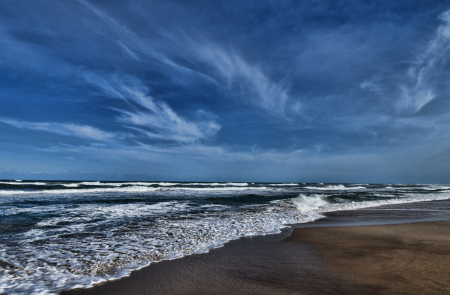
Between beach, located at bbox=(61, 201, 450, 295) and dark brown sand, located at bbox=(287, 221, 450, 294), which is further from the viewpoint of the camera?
dark brown sand, located at bbox=(287, 221, 450, 294)

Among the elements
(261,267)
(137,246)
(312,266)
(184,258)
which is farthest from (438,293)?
(137,246)

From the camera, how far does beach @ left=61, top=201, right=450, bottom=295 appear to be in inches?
129

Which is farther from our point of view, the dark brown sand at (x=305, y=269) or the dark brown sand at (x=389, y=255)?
the dark brown sand at (x=389, y=255)

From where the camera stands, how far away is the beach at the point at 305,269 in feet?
10.8

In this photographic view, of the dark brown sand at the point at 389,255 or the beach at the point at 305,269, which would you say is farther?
the dark brown sand at the point at 389,255

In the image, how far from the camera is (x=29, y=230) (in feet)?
22.7

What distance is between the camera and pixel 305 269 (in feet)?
13.3

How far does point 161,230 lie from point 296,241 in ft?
12.1

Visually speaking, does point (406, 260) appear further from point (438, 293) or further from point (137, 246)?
point (137, 246)

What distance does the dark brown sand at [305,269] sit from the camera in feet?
10.8

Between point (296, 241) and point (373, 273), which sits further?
point (296, 241)

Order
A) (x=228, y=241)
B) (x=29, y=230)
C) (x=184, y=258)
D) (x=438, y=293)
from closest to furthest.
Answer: (x=438, y=293) → (x=184, y=258) → (x=228, y=241) → (x=29, y=230)

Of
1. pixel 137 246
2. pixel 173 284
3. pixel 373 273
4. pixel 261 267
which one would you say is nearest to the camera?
pixel 173 284

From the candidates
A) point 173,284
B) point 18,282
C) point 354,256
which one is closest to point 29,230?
point 18,282
